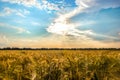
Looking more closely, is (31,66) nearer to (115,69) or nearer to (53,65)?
(53,65)

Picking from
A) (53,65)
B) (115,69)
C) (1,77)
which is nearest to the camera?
(1,77)

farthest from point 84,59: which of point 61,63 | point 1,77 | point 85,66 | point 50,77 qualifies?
point 1,77

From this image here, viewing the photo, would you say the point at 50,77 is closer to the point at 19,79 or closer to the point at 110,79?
the point at 19,79

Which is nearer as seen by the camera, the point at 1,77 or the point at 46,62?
the point at 1,77

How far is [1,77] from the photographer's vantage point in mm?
6562

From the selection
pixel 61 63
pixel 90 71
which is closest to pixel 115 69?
pixel 90 71

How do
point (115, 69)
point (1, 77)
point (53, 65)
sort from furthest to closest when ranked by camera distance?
1. point (115, 69)
2. point (53, 65)
3. point (1, 77)

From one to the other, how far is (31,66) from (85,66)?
5.31 feet

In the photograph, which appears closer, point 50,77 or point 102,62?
point 50,77

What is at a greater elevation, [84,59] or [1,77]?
[84,59]

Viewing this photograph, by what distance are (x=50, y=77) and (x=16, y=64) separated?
3.50 ft

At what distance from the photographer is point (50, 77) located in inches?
274

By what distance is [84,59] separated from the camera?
7652 millimetres

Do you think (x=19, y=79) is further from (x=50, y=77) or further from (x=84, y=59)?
(x=84, y=59)
